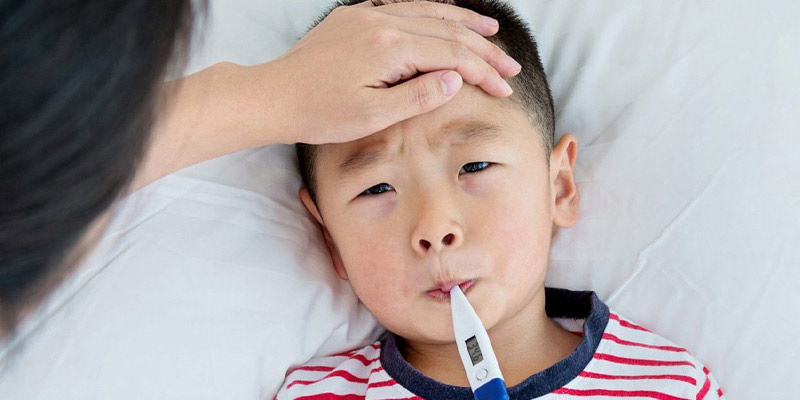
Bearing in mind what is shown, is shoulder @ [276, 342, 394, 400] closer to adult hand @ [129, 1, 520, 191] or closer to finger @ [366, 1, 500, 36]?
adult hand @ [129, 1, 520, 191]

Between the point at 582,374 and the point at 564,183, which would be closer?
the point at 582,374

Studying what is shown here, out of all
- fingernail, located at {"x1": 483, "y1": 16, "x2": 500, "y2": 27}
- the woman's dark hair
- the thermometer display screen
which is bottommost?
the thermometer display screen

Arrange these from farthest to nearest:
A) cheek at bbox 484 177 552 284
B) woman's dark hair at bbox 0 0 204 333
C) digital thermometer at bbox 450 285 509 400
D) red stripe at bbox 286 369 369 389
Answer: red stripe at bbox 286 369 369 389 → cheek at bbox 484 177 552 284 → digital thermometer at bbox 450 285 509 400 → woman's dark hair at bbox 0 0 204 333

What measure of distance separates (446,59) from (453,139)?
3.9 inches

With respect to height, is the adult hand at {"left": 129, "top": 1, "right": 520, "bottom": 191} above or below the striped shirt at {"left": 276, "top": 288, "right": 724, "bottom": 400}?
above

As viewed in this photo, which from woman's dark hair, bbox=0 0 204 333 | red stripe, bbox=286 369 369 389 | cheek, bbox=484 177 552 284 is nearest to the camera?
woman's dark hair, bbox=0 0 204 333

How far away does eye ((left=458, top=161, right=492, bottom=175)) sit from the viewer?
3.59ft

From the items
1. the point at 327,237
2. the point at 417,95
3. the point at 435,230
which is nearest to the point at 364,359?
the point at 327,237

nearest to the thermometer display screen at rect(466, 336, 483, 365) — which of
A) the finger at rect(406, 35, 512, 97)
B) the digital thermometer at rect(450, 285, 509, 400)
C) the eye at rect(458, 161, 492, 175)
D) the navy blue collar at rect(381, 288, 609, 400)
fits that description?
the digital thermometer at rect(450, 285, 509, 400)

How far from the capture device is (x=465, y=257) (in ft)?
3.42

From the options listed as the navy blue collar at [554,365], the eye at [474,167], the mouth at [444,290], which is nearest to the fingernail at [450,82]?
the eye at [474,167]

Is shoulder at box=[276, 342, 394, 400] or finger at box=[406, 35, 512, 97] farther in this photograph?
shoulder at box=[276, 342, 394, 400]

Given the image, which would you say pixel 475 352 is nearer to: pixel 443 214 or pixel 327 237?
pixel 443 214

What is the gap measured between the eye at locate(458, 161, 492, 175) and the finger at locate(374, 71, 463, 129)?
95mm
